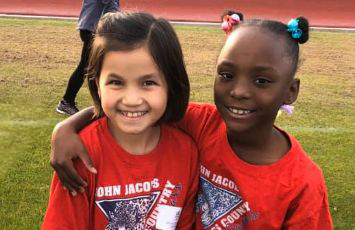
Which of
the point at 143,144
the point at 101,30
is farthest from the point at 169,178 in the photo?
the point at 101,30

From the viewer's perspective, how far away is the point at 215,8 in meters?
15.0

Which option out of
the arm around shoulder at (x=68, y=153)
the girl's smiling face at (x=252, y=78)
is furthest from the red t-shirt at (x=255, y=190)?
the arm around shoulder at (x=68, y=153)

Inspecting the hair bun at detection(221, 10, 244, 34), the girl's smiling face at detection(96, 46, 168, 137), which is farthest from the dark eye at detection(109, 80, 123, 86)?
the hair bun at detection(221, 10, 244, 34)

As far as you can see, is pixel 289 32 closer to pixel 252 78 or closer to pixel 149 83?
pixel 252 78

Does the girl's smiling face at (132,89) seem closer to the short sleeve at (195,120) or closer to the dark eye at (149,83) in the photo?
the dark eye at (149,83)

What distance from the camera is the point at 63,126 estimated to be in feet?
6.36

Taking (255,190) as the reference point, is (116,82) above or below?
above

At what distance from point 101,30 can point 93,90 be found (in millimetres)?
274

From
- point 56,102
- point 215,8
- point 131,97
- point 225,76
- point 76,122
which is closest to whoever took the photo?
point 131,97

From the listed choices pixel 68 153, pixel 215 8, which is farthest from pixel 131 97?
pixel 215 8

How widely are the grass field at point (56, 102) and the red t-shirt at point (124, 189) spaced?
1.52 m

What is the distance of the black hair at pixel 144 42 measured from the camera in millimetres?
1779

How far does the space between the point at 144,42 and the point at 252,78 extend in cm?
40

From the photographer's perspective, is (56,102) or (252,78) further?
(56,102)
